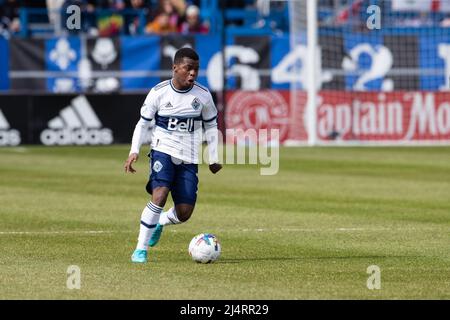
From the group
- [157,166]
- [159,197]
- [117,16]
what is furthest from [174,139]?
[117,16]

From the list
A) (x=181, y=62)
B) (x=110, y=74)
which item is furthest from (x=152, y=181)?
(x=110, y=74)

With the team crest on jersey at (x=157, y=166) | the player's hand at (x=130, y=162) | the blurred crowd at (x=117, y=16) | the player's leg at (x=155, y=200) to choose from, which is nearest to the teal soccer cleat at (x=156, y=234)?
the player's leg at (x=155, y=200)

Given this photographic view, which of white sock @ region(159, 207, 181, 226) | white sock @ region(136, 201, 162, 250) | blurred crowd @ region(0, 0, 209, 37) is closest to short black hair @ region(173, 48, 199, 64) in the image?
white sock @ region(136, 201, 162, 250)

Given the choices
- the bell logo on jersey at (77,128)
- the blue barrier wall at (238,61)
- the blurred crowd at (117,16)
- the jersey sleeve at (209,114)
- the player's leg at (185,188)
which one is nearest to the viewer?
the player's leg at (185,188)

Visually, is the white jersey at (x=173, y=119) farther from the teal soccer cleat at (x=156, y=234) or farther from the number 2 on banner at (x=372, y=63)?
the number 2 on banner at (x=372, y=63)

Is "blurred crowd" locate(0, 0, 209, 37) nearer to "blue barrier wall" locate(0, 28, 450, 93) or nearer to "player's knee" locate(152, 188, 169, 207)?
"blue barrier wall" locate(0, 28, 450, 93)

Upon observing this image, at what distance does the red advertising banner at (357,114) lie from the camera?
30719mm

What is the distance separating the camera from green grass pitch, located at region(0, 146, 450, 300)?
395 inches

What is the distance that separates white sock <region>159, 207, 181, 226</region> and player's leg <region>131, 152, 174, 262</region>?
44 centimetres

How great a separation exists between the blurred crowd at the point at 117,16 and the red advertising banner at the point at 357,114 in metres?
3.94

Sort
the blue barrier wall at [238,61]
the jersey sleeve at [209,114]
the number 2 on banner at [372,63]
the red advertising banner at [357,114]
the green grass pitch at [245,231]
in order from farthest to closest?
the blue barrier wall at [238,61] < the number 2 on banner at [372,63] < the red advertising banner at [357,114] < the jersey sleeve at [209,114] < the green grass pitch at [245,231]

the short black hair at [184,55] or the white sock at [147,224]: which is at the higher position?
the short black hair at [184,55]

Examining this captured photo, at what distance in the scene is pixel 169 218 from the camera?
39.7 ft

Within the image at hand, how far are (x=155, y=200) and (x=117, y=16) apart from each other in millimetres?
24017
